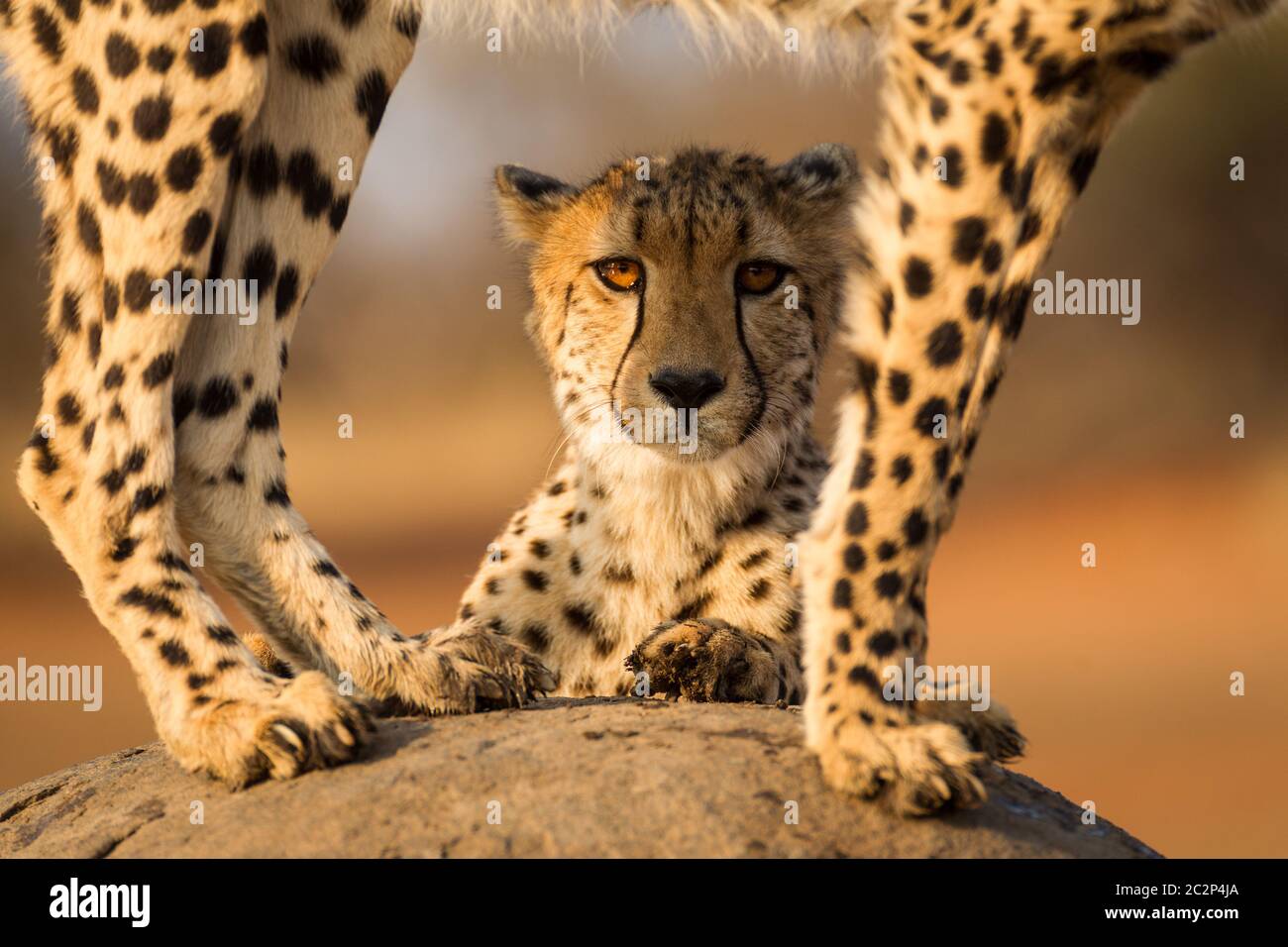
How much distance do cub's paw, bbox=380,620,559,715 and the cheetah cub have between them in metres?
0.36

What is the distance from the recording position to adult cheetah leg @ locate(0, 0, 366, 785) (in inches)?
89.2

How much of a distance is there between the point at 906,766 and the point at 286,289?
1242 mm

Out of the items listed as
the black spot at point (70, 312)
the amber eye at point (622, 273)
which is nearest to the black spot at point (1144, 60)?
the amber eye at point (622, 273)

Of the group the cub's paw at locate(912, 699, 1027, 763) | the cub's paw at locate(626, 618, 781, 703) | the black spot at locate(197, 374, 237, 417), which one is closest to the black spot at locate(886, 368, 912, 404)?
the cub's paw at locate(912, 699, 1027, 763)

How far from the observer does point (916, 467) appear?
199 cm

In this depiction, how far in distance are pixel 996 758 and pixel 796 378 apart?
907 millimetres

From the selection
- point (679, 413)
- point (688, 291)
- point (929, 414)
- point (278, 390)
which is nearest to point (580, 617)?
point (679, 413)

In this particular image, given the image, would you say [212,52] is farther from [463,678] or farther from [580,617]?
[580,617]

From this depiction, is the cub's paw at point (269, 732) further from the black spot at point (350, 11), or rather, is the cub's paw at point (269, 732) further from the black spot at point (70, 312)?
the black spot at point (350, 11)

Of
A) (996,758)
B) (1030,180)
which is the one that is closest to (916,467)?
(1030,180)

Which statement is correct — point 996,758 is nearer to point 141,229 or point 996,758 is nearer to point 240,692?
point 240,692

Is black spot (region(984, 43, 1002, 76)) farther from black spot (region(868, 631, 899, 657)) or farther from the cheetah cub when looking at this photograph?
the cheetah cub

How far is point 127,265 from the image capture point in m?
2.30

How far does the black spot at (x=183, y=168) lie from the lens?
2.31 m
